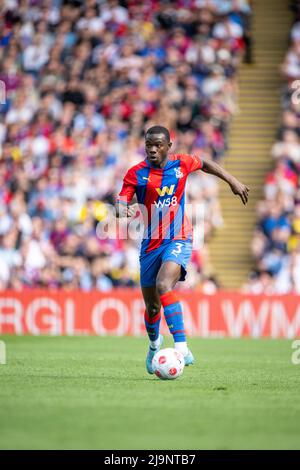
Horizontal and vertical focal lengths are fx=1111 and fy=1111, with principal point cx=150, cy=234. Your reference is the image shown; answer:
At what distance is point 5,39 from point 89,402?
1746 cm

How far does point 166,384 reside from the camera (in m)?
10.6

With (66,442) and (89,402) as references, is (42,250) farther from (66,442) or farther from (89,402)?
(66,442)

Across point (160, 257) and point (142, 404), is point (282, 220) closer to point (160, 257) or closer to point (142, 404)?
point (160, 257)

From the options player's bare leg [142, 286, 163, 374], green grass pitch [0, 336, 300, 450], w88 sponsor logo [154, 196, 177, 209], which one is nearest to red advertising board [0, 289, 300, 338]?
green grass pitch [0, 336, 300, 450]

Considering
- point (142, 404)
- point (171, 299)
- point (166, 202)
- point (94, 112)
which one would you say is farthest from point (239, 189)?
point (94, 112)

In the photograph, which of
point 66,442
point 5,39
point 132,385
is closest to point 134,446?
point 66,442

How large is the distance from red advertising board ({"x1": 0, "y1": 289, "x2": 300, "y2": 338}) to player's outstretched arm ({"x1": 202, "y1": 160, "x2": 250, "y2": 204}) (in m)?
8.56

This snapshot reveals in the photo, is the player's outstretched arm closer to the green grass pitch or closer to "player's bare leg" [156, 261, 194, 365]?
"player's bare leg" [156, 261, 194, 365]

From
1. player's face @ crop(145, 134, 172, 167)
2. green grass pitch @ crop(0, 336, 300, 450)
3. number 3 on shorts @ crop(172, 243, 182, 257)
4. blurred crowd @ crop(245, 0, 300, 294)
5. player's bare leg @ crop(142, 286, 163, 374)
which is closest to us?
green grass pitch @ crop(0, 336, 300, 450)

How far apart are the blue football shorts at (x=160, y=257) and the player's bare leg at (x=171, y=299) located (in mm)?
166

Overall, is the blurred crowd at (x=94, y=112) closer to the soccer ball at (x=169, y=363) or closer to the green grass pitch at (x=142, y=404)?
the green grass pitch at (x=142, y=404)

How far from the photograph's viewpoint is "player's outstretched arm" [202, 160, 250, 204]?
1160cm

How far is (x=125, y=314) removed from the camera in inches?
808

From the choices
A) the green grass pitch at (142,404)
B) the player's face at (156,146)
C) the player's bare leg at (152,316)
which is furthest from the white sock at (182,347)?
the player's face at (156,146)
